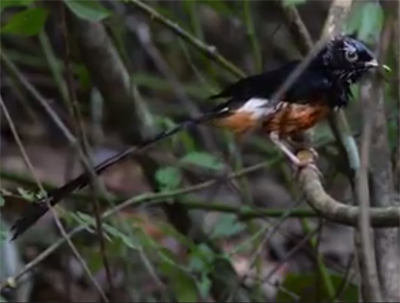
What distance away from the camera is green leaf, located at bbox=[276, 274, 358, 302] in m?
4.71

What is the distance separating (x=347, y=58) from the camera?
13.0ft

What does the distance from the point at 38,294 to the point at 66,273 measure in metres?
0.56

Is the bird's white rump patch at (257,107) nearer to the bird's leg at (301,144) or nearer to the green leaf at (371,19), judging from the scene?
the bird's leg at (301,144)

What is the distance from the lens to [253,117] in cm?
411

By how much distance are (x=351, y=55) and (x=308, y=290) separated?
4.10 ft

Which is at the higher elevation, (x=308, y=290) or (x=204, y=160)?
(x=204, y=160)

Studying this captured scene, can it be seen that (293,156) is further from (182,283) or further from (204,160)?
(182,283)

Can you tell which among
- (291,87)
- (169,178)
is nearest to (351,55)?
(291,87)

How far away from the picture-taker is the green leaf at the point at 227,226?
453cm

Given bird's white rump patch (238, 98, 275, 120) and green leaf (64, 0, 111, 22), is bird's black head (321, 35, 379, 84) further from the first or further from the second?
green leaf (64, 0, 111, 22)

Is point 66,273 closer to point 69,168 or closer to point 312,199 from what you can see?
point 69,168

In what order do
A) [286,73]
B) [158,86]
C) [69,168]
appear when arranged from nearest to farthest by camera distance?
[286,73], [69,168], [158,86]

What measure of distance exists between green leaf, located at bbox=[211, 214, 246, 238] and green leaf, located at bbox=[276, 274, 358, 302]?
0.31m

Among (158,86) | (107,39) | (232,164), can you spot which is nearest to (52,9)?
(107,39)
